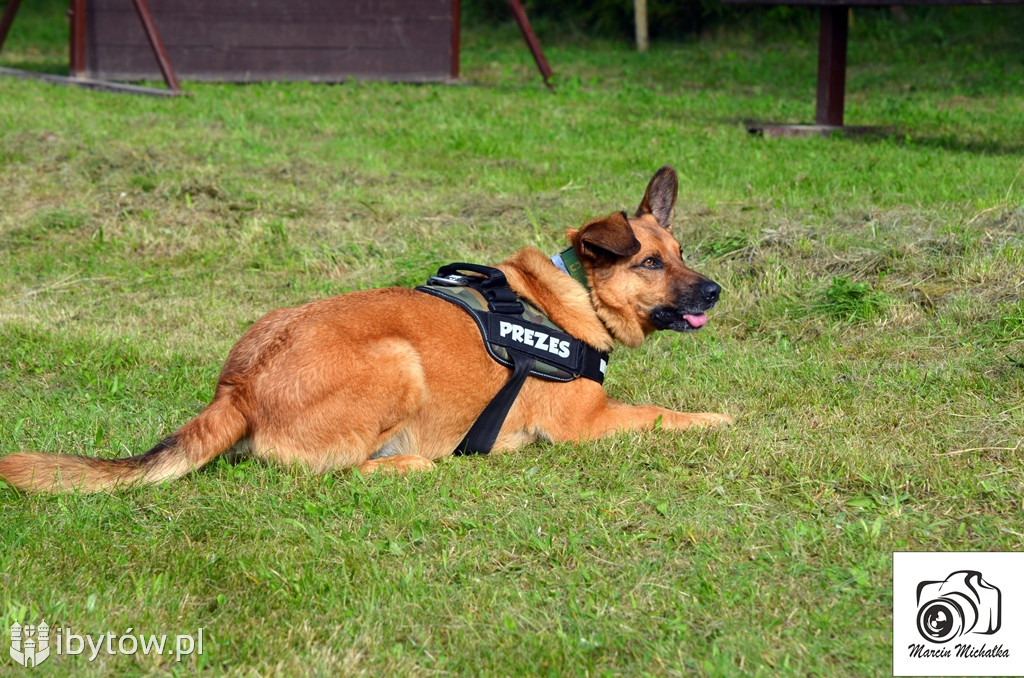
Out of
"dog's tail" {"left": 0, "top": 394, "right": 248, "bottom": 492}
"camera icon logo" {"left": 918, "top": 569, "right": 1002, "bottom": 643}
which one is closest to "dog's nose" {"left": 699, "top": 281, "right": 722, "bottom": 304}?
"camera icon logo" {"left": 918, "top": 569, "right": 1002, "bottom": 643}

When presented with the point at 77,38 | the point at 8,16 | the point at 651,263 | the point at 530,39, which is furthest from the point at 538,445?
the point at 8,16

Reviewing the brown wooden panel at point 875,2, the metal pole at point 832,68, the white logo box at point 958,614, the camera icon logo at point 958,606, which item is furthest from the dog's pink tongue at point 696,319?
the metal pole at point 832,68

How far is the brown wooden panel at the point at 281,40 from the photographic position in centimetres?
1573

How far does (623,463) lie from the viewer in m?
4.50

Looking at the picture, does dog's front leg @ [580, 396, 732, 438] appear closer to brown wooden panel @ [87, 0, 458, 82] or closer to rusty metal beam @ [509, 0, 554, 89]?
rusty metal beam @ [509, 0, 554, 89]

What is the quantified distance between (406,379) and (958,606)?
224 cm

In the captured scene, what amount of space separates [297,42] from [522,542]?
13.9m

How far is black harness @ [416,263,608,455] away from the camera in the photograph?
4645 mm

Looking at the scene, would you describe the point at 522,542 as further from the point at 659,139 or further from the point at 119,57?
the point at 119,57

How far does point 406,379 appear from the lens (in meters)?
4.41

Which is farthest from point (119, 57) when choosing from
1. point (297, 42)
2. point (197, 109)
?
point (197, 109)

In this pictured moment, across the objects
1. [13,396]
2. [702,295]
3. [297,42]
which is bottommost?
[13,396]

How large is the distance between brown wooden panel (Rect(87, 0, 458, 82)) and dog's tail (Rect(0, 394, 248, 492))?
12847 millimetres

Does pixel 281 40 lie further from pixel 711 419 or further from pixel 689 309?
pixel 711 419
